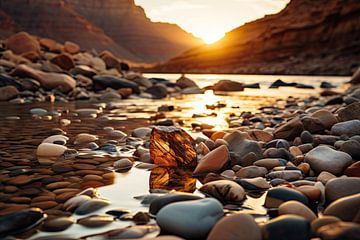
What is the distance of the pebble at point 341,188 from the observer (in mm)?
1623

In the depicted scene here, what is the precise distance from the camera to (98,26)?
6531 inches

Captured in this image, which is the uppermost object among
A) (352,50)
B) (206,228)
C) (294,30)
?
(294,30)

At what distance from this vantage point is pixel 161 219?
138 cm

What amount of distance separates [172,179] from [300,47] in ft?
208

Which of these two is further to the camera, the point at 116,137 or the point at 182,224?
the point at 116,137

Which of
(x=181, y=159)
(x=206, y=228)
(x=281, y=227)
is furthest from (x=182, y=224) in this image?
(x=181, y=159)

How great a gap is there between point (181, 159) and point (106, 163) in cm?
49

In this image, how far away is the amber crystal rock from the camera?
243cm

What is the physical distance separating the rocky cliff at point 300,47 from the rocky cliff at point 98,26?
56436mm

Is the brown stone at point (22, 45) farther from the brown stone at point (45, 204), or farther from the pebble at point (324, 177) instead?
the pebble at point (324, 177)

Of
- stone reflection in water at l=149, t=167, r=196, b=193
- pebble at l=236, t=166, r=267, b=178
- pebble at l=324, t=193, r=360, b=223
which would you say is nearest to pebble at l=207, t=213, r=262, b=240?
pebble at l=324, t=193, r=360, b=223

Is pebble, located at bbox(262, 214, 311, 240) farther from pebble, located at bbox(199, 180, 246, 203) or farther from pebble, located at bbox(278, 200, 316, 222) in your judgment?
pebble, located at bbox(199, 180, 246, 203)

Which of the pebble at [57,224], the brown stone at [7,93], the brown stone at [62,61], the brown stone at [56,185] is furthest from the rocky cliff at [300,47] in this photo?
the pebble at [57,224]

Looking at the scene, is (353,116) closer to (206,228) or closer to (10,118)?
(206,228)
